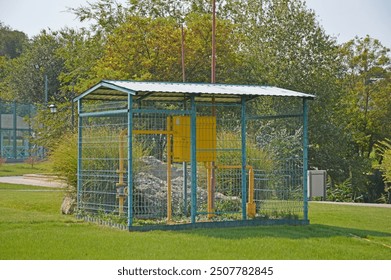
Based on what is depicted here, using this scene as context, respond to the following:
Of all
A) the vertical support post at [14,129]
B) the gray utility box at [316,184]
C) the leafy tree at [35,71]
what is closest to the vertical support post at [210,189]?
the gray utility box at [316,184]

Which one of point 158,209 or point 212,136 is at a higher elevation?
point 212,136

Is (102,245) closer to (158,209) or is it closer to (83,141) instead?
(158,209)

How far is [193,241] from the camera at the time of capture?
37.8ft

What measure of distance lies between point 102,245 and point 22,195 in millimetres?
9528

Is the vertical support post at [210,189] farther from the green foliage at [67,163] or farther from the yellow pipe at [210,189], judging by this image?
the green foliage at [67,163]

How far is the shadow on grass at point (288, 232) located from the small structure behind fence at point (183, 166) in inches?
17.4

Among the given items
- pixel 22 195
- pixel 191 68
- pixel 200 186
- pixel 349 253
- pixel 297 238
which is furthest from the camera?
pixel 191 68

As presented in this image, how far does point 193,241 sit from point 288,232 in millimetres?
2128

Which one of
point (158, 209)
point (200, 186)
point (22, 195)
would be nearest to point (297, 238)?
point (158, 209)

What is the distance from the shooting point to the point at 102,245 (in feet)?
36.6

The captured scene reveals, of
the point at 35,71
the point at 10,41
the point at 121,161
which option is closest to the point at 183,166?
the point at 121,161

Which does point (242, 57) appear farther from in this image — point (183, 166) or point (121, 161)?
point (121, 161)

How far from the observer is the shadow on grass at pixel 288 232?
40.5 feet

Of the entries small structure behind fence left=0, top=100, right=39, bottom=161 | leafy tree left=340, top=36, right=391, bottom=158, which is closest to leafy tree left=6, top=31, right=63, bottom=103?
small structure behind fence left=0, top=100, right=39, bottom=161
